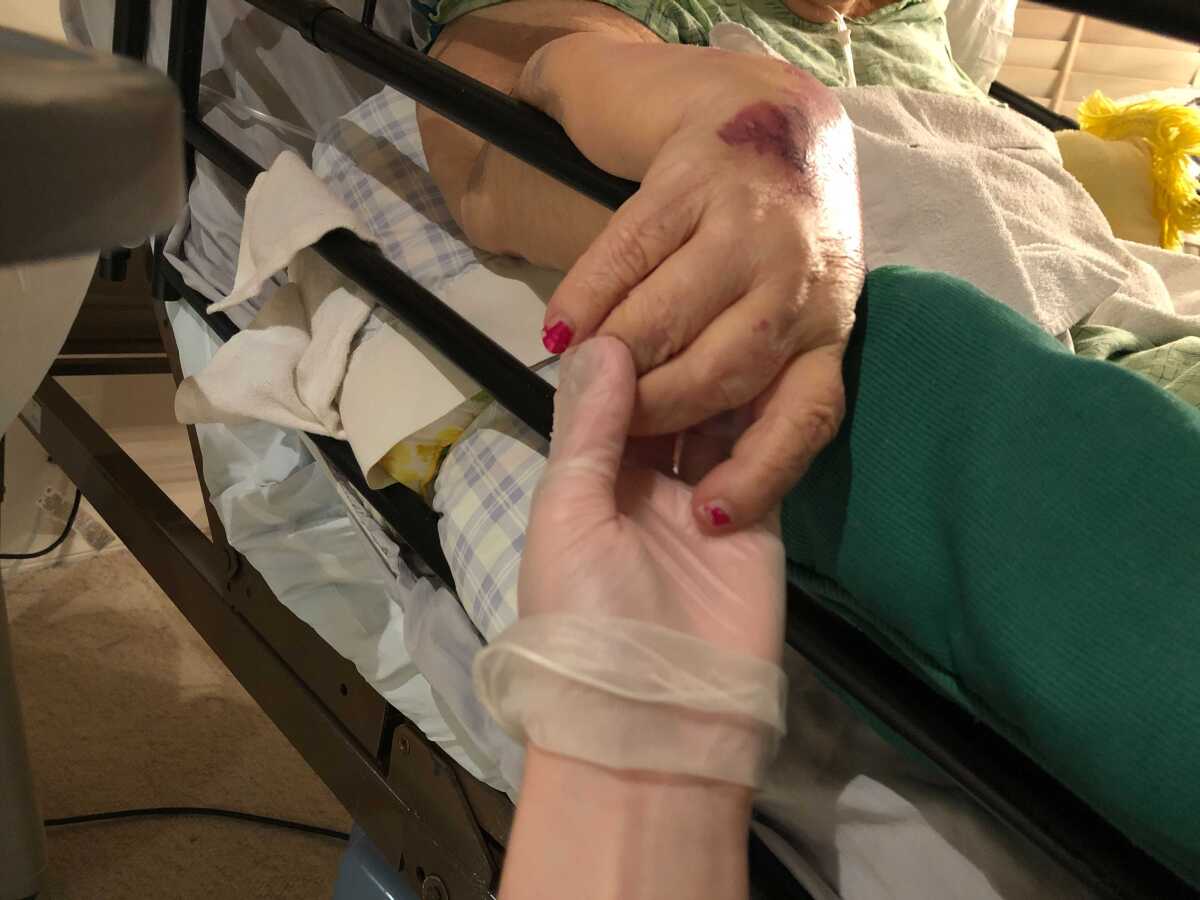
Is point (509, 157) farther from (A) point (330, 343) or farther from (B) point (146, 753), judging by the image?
(B) point (146, 753)

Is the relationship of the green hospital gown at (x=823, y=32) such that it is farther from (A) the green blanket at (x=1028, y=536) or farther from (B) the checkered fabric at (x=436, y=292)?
(A) the green blanket at (x=1028, y=536)

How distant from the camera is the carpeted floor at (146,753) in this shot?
1.09 metres

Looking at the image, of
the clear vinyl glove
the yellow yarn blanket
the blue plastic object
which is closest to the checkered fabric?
the clear vinyl glove

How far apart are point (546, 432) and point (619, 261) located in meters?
0.11

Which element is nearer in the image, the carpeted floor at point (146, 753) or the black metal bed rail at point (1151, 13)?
the black metal bed rail at point (1151, 13)

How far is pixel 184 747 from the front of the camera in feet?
4.01

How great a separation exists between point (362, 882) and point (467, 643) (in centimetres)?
28

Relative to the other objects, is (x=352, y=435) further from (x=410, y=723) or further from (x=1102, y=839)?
(x=1102, y=839)

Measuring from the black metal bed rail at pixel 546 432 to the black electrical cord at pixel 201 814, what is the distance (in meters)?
0.70

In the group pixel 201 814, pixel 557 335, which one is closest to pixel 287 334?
pixel 557 335

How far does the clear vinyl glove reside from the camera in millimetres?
337

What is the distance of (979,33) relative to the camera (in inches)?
45.6

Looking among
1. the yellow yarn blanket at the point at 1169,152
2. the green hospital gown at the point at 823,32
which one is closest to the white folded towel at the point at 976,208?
the green hospital gown at the point at 823,32

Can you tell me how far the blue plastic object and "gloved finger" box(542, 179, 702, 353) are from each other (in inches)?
20.5
